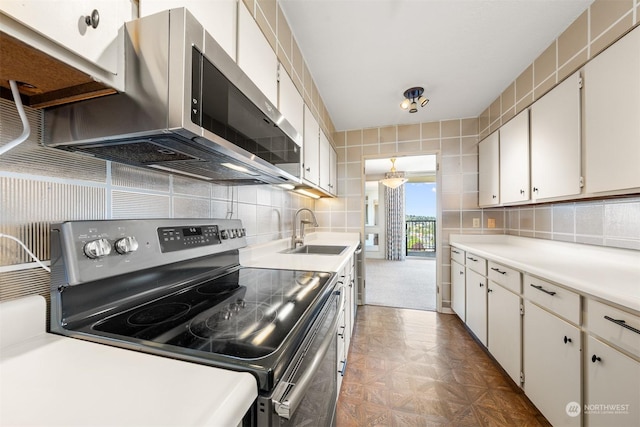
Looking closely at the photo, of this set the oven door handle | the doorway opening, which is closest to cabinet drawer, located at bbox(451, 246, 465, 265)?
the doorway opening

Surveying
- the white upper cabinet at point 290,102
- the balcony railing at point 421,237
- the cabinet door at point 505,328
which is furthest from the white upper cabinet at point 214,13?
the balcony railing at point 421,237

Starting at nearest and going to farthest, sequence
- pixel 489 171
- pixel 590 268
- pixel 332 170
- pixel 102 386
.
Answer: pixel 102 386 < pixel 590 268 < pixel 489 171 < pixel 332 170

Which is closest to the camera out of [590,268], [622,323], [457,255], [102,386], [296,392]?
[102,386]

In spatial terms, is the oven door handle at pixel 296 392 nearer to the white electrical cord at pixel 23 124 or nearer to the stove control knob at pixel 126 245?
the stove control knob at pixel 126 245

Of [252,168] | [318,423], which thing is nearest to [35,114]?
[252,168]

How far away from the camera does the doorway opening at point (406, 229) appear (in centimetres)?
480

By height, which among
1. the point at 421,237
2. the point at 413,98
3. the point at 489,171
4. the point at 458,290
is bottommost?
the point at 458,290

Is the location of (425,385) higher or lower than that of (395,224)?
lower

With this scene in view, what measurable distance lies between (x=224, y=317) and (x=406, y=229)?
6.98 metres

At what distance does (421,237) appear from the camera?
23.8ft

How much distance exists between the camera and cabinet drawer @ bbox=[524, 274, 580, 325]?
1.12 metres

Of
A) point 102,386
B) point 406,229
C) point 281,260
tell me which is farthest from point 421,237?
point 102,386

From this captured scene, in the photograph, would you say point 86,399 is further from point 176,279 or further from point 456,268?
point 456,268

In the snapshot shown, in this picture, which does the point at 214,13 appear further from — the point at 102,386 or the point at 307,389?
the point at 307,389
